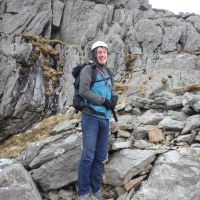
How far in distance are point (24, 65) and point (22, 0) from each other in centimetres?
2574

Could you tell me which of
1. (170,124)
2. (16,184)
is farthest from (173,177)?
(16,184)

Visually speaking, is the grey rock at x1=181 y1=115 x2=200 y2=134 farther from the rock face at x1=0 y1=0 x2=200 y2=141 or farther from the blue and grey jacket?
the rock face at x1=0 y1=0 x2=200 y2=141

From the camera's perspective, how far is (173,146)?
12336 mm

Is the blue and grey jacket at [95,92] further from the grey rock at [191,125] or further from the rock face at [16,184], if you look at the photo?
the grey rock at [191,125]

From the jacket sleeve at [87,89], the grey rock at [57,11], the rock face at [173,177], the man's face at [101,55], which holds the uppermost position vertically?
the grey rock at [57,11]

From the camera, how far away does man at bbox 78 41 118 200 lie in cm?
972

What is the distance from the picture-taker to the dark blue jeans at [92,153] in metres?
9.73

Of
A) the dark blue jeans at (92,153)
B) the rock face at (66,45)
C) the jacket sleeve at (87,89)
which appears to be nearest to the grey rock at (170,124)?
the dark blue jeans at (92,153)

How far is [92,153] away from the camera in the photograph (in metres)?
9.77

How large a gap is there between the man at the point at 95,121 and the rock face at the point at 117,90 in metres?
1.08

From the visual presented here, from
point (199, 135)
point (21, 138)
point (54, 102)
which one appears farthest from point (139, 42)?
point (199, 135)

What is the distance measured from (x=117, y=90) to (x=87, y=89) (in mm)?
15295

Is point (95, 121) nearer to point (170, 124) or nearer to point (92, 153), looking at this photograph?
point (92, 153)

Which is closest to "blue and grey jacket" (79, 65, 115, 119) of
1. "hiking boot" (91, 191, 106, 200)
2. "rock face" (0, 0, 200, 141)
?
"hiking boot" (91, 191, 106, 200)
